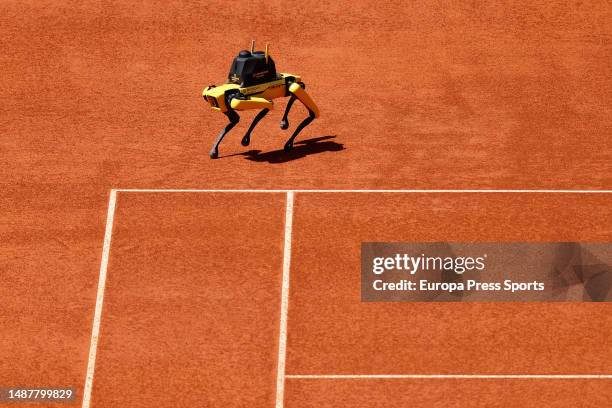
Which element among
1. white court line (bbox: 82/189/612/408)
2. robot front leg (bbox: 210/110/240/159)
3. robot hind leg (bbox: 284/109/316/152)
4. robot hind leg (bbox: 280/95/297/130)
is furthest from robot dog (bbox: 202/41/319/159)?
white court line (bbox: 82/189/612/408)

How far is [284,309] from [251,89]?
15.9 ft

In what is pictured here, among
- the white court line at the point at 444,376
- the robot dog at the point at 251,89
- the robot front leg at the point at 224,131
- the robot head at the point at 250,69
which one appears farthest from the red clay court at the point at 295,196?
the robot head at the point at 250,69

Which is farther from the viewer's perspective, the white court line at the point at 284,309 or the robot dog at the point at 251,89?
the robot dog at the point at 251,89

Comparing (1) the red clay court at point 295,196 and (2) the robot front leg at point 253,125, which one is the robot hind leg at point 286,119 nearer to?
(1) the red clay court at point 295,196

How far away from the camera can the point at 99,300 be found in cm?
2619

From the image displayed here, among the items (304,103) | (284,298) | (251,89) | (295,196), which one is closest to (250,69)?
(251,89)

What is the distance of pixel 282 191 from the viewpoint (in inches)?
1113

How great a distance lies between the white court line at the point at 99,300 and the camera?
24.7 metres

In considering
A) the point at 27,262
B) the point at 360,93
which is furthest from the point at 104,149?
the point at 360,93

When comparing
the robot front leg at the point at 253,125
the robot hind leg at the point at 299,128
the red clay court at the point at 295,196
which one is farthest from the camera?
the robot hind leg at the point at 299,128

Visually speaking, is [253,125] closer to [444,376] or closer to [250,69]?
[250,69]

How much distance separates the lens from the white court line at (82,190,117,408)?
24.7 m

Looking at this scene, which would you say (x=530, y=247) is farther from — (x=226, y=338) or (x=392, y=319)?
(x=226, y=338)

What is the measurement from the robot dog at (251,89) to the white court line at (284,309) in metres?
1.94
